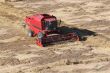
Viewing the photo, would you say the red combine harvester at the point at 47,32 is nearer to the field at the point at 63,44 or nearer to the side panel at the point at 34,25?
the side panel at the point at 34,25

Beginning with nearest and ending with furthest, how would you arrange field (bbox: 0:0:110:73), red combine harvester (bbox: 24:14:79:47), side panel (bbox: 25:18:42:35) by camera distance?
field (bbox: 0:0:110:73) → red combine harvester (bbox: 24:14:79:47) → side panel (bbox: 25:18:42:35)

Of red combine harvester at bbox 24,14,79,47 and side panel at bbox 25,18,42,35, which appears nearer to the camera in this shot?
red combine harvester at bbox 24,14,79,47

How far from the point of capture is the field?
1919 cm

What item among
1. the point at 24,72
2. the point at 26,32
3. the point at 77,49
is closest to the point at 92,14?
the point at 26,32

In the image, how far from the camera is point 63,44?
22.7 metres

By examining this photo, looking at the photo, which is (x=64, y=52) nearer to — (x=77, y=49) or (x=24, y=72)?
(x=77, y=49)

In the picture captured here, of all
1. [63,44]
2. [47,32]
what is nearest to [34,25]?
[47,32]

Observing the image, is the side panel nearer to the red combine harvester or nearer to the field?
the red combine harvester

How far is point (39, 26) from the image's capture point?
23.5 meters

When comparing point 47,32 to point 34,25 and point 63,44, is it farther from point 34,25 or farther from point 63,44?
point 34,25

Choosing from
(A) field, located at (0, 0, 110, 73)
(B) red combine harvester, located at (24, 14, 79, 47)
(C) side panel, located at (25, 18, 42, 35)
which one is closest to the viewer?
(A) field, located at (0, 0, 110, 73)

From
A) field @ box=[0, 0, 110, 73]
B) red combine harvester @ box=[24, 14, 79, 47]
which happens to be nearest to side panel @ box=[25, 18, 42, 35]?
red combine harvester @ box=[24, 14, 79, 47]

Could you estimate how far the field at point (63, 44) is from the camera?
1919cm

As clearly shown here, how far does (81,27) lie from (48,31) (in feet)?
14.2
